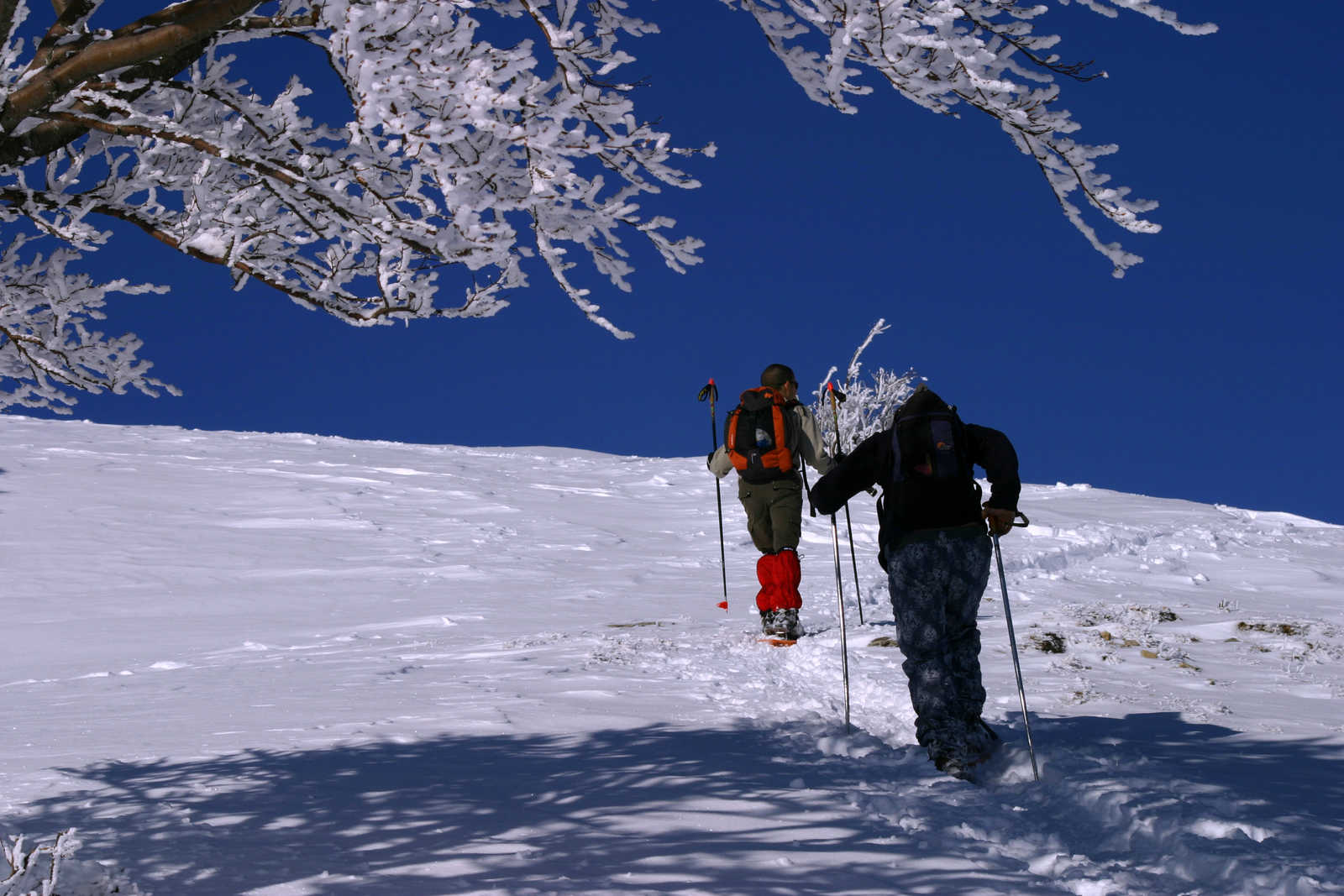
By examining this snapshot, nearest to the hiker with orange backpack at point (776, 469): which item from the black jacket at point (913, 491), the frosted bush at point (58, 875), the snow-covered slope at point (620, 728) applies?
the snow-covered slope at point (620, 728)

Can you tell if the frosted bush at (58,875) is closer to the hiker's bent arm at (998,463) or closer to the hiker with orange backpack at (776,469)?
the hiker's bent arm at (998,463)

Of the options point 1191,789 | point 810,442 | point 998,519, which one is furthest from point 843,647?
point 810,442

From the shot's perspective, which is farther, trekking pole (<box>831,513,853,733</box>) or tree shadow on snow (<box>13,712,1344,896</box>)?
trekking pole (<box>831,513,853,733</box>)

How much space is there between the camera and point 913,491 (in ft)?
16.1

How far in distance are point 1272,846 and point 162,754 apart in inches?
178

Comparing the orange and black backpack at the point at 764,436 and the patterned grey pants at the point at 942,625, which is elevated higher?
the orange and black backpack at the point at 764,436

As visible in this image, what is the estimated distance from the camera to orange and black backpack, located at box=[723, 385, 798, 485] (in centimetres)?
793

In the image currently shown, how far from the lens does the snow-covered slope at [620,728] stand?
323cm

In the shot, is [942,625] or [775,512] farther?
[775,512]

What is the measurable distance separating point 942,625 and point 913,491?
2.21 feet

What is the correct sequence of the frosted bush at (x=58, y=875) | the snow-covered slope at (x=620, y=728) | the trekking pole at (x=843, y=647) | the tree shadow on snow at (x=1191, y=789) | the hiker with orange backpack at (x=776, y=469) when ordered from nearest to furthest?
1. the frosted bush at (x=58, y=875)
2. the snow-covered slope at (x=620, y=728)
3. the tree shadow on snow at (x=1191, y=789)
4. the trekking pole at (x=843, y=647)
5. the hiker with orange backpack at (x=776, y=469)

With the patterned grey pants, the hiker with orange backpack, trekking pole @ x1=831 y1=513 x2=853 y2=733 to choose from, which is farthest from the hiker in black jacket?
the hiker with orange backpack

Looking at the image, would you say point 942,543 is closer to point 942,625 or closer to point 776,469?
point 942,625

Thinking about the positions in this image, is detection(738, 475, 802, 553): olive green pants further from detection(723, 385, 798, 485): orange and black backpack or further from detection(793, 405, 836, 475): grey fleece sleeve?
detection(793, 405, 836, 475): grey fleece sleeve
